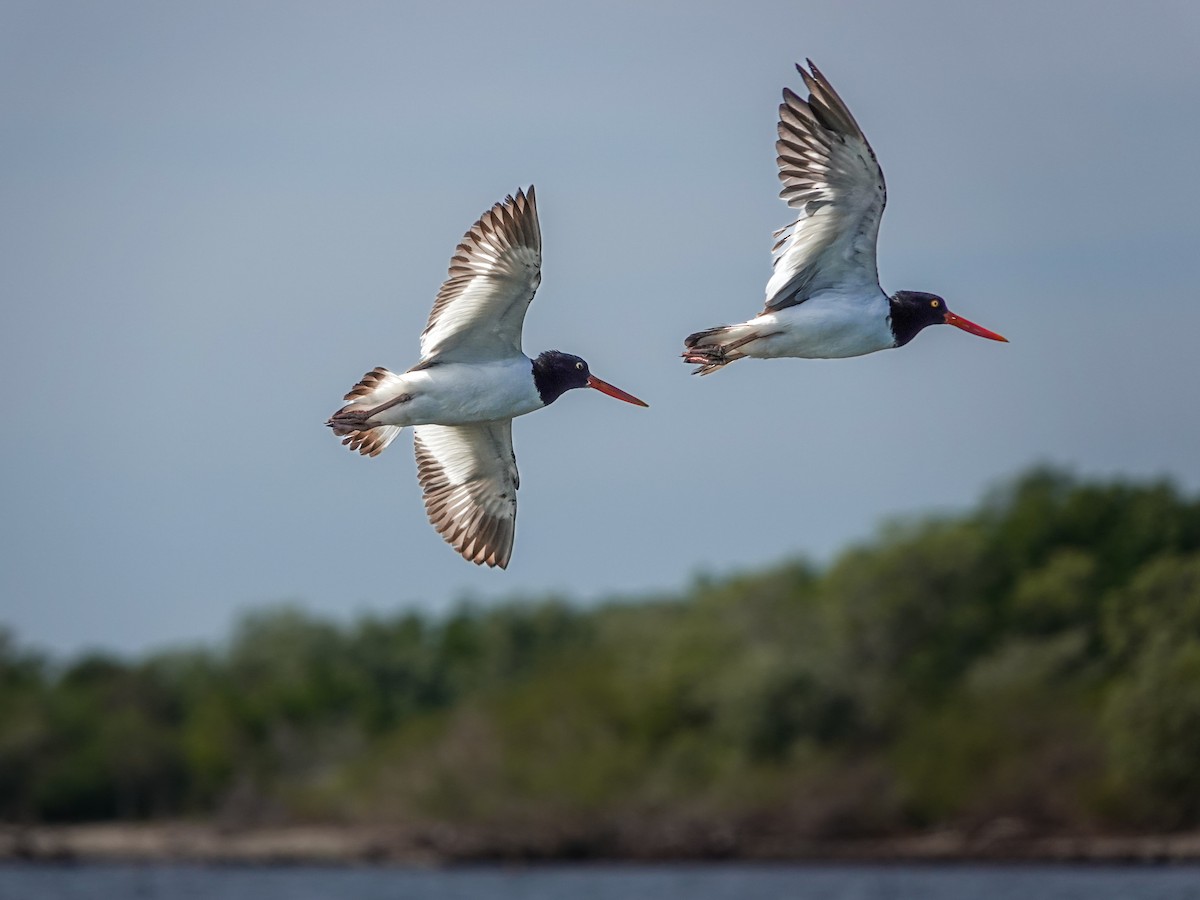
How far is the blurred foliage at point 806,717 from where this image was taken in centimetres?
6988

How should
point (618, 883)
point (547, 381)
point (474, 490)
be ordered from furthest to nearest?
point (618, 883), point (474, 490), point (547, 381)

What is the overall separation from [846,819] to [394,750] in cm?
2404

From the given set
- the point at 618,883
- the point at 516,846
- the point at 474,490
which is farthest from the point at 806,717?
the point at 474,490

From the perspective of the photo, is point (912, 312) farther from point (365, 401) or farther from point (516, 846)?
point (516, 846)

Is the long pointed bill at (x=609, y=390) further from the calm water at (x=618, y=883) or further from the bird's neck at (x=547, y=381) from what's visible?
the calm water at (x=618, y=883)

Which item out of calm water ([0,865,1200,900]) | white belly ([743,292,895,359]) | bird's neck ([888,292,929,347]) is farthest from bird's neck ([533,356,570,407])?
calm water ([0,865,1200,900])

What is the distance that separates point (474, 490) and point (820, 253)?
440cm

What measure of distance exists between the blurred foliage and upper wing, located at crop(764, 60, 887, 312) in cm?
4741

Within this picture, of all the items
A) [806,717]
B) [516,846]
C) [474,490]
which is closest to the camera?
[474,490]

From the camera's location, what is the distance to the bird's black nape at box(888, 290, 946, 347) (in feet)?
63.2

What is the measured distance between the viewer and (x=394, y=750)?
9219 centimetres

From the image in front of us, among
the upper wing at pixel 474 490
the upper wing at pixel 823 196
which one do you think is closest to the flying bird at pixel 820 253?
the upper wing at pixel 823 196

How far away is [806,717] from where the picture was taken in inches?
3041

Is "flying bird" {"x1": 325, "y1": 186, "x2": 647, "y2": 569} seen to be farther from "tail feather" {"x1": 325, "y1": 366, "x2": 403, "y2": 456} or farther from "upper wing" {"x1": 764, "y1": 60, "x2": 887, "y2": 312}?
"upper wing" {"x1": 764, "y1": 60, "x2": 887, "y2": 312}
